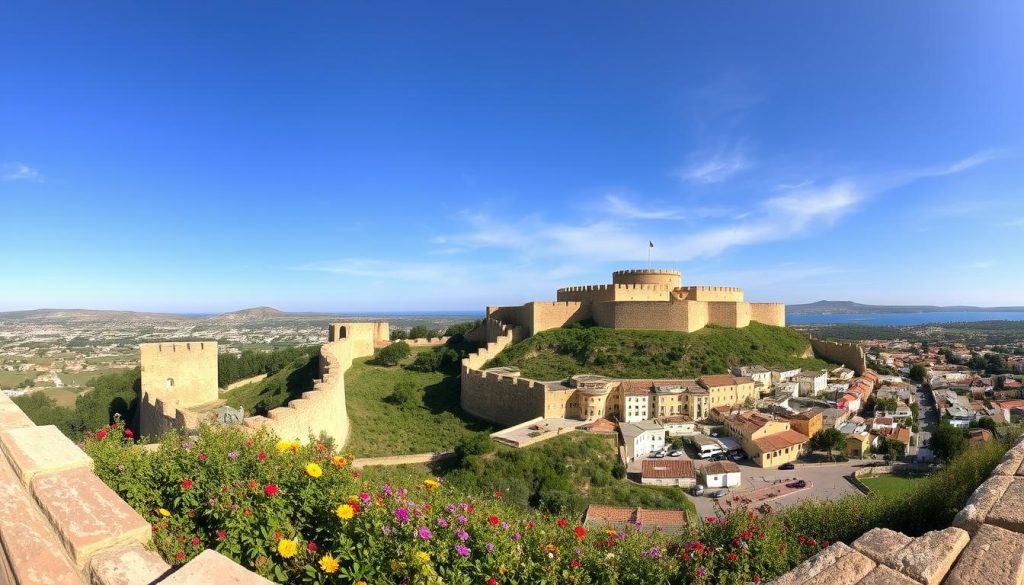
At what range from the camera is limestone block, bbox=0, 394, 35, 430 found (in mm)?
3531

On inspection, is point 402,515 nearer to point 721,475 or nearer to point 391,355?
point 721,475

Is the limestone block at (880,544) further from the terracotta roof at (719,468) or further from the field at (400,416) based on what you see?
the terracotta roof at (719,468)

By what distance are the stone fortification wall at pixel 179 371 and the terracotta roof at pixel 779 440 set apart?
2215cm

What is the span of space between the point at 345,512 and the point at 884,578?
2.71m

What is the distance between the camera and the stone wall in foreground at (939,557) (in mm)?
2262

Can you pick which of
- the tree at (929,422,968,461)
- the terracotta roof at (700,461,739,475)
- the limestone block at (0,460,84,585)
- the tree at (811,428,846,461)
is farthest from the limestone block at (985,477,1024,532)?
the tree at (811,428,846,461)

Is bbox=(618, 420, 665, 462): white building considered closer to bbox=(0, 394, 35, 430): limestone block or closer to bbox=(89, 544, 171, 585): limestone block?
bbox=(0, 394, 35, 430): limestone block

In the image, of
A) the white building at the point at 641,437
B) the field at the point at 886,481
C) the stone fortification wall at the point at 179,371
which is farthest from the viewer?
the white building at the point at 641,437

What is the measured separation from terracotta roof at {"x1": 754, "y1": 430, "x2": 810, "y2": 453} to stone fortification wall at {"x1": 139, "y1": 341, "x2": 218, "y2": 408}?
22.1m

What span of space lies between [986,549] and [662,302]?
26256 millimetres

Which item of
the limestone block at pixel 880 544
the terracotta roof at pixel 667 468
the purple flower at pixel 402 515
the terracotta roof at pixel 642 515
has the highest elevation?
the purple flower at pixel 402 515

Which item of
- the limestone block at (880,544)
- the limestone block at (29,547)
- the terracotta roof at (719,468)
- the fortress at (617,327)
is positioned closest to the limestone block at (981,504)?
the limestone block at (880,544)

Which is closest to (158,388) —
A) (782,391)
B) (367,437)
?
(367,437)

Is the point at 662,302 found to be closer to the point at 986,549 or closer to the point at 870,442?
the point at 870,442
